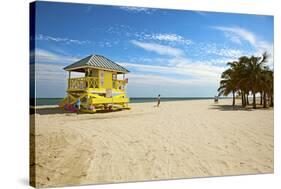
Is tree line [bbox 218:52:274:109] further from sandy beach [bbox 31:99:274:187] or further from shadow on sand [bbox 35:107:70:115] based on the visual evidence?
shadow on sand [bbox 35:107:70:115]

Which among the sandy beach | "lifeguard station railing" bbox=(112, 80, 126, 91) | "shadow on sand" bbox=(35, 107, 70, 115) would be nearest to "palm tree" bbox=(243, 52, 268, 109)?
the sandy beach

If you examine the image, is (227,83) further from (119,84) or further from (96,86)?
(96,86)

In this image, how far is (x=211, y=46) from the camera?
703 cm

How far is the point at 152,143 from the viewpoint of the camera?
254 inches

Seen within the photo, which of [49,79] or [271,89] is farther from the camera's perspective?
[271,89]

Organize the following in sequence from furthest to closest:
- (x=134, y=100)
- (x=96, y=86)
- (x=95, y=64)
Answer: (x=134, y=100) → (x=96, y=86) → (x=95, y=64)

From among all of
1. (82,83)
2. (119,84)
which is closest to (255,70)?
(119,84)

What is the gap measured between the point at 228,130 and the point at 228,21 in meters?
1.98

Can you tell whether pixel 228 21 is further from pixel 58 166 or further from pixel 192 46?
pixel 58 166

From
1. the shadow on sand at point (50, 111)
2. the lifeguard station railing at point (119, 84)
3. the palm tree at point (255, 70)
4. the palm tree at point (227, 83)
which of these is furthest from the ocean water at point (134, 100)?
the palm tree at point (255, 70)

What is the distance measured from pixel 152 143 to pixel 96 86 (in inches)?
51.8

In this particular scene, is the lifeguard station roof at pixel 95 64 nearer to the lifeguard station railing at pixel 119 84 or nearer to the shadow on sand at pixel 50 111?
the lifeguard station railing at pixel 119 84

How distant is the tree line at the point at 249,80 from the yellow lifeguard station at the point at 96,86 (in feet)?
6.44

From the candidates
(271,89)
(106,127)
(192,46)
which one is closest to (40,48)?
(106,127)
